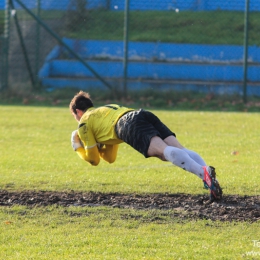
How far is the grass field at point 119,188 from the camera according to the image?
4652 millimetres

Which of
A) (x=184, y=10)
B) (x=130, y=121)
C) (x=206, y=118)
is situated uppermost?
(x=184, y=10)

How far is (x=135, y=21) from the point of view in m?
20.4

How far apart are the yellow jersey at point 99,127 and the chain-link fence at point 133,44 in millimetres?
11151

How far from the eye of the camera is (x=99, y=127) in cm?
666

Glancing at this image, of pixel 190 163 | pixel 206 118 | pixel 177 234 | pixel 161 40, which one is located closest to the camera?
pixel 177 234

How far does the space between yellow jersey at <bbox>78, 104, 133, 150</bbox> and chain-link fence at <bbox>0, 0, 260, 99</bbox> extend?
36.6 feet

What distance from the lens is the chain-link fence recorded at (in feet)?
60.7

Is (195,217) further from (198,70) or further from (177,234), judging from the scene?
(198,70)

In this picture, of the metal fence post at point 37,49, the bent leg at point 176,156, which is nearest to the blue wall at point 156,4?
the metal fence post at point 37,49

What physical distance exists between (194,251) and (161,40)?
1682cm

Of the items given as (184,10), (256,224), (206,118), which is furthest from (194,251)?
(184,10)

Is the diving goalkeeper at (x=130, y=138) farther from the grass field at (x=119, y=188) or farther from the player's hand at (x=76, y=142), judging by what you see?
the grass field at (x=119, y=188)

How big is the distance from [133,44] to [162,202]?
14.7m

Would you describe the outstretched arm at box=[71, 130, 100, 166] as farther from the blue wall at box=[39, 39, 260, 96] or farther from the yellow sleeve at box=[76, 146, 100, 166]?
the blue wall at box=[39, 39, 260, 96]
